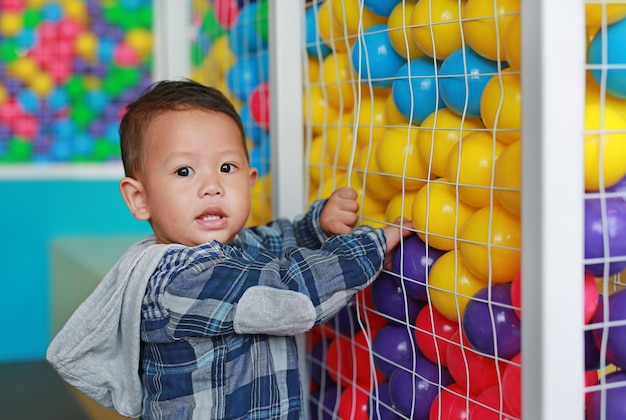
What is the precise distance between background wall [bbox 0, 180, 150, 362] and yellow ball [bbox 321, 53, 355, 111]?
2.28 meters

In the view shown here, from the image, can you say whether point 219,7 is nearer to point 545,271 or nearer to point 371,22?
point 371,22

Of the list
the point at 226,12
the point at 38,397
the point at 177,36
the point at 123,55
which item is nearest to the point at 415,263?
the point at 226,12

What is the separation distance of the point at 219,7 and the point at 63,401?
171 centimetres

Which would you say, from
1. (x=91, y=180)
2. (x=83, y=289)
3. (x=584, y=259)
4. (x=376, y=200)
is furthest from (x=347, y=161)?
(x=91, y=180)

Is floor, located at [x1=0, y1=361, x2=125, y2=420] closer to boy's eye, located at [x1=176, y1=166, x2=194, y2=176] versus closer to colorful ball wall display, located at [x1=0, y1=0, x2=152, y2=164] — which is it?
colorful ball wall display, located at [x1=0, y1=0, x2=152, y2=164]

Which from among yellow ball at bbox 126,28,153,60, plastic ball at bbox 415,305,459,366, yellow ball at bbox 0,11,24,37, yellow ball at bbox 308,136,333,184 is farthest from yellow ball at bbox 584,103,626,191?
yellow ball at bbox 0,11,24,37

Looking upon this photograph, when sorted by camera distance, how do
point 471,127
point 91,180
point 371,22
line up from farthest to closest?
point 91,180 < point 371,22 < point 471,127

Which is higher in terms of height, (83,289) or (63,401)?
(83,289)

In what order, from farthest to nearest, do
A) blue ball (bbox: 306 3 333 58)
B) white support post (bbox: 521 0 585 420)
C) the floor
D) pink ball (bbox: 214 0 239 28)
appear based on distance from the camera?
1. the floor
2. pink ball (bbox: 214 0 239 28)
3. blue ball (bbox: 306 3 333 58)
4. white support post (bbox: 521 0 585 420)

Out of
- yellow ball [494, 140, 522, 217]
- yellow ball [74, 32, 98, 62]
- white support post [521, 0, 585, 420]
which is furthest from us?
yellow ball [74, 32, 98, 62]

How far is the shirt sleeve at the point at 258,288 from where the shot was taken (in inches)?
49.5

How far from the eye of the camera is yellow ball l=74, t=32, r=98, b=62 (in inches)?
157

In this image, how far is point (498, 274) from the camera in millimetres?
1106

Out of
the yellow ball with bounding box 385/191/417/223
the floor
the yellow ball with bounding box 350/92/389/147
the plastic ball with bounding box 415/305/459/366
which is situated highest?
the yellow ball with bounding box 350/92/389/147
